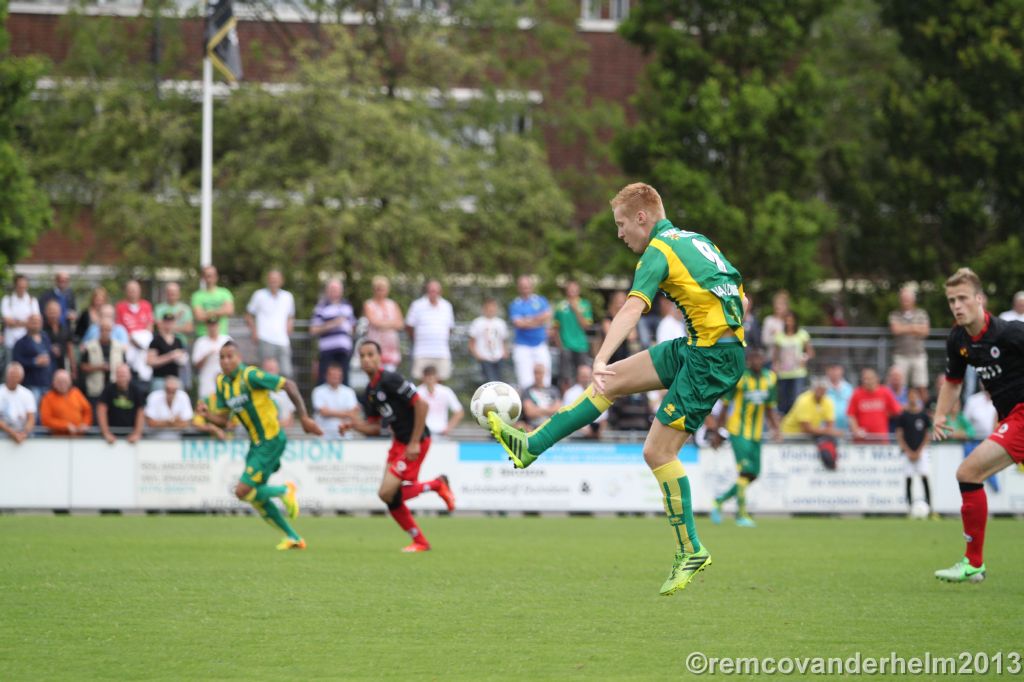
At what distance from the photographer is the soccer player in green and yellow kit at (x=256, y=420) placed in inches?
542

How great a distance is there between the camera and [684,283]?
855 centimetres

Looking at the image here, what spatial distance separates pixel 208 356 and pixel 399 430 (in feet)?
23.2

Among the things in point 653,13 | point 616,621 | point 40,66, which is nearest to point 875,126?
point 653,13

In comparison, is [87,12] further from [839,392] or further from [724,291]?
[724,291]

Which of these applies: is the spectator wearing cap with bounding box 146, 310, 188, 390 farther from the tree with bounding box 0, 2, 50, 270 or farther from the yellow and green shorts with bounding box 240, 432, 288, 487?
the yellow and green shorts with bounding box 240, 432, 288, 487

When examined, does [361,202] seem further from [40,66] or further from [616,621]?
[616,621]

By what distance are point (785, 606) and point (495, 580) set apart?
2.53m

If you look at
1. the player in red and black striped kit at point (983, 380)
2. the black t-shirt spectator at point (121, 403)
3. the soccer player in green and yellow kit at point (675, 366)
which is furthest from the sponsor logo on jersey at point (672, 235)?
the black t-shirt spectator at point (121, 403)

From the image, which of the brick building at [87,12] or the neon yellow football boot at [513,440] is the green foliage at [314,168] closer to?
the brick building at [87,12]

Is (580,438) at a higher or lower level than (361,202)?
lower

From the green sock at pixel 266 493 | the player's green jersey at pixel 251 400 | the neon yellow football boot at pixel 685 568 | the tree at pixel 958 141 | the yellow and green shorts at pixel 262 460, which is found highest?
the tree at pixel 958 141

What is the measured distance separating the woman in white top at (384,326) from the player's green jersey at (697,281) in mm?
12537

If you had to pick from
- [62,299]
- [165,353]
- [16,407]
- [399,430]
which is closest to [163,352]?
[165,353]

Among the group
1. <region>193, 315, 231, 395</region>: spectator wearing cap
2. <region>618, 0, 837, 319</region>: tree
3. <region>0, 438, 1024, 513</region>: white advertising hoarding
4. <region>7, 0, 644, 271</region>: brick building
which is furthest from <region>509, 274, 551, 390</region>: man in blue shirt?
<region>7, 0, 644, 271</region>: brick building
